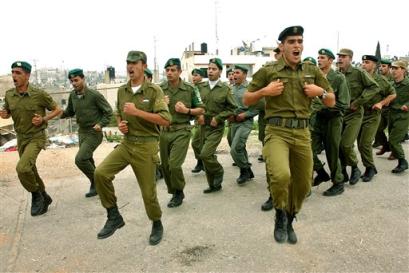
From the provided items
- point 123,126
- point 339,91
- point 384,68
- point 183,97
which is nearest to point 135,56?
point 123,126

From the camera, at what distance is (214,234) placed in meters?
4.50

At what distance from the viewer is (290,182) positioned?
426cm

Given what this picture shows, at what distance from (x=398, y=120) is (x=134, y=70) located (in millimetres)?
5438

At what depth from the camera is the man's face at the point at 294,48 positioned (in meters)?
4.00

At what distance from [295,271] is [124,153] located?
6.95ft

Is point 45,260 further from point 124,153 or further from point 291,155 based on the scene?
point 291,155

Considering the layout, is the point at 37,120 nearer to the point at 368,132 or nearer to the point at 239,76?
the point at 239,76

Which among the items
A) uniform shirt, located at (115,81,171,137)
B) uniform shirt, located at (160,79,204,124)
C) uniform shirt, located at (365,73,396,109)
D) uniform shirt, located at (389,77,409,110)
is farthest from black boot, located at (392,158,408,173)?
uniform shirt, located at (115,81,171,137)

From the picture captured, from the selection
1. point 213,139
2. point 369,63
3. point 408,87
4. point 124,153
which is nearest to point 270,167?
point 124,153

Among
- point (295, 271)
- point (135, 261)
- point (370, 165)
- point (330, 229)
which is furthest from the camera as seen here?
point (370, 165)

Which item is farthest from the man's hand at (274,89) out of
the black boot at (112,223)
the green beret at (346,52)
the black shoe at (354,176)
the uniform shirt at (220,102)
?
the black shoe at (354,176)

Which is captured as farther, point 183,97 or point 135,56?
point 183,97

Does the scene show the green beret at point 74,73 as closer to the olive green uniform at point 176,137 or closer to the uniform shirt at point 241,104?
the olive green uniform at point 176,137

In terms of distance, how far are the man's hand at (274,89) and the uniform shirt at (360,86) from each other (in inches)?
105
